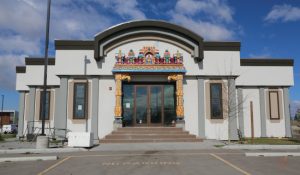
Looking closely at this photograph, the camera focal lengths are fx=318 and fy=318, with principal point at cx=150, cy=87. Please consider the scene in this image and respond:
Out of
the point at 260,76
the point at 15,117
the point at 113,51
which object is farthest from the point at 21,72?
the point at 15,117

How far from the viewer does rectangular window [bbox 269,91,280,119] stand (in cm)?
2627

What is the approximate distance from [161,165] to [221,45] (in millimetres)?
14423

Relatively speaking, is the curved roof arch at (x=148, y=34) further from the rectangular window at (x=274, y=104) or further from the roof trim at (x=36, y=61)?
the rectangular window at (x=274, y=104)

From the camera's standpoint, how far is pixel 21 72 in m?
30.5

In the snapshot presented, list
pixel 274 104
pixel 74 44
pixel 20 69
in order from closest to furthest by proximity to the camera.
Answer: pixel 74 44
pixel 274 104
pixel 20 69

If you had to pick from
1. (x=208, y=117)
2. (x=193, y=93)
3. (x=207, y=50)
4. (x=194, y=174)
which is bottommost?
(x=194, y=174)

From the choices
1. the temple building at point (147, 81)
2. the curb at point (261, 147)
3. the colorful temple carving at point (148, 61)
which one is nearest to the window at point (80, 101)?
the temple building at point (147, 81)

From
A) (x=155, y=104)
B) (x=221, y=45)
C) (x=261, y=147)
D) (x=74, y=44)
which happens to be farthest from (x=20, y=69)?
(x=261, y=147)

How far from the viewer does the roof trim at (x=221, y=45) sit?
949 inches

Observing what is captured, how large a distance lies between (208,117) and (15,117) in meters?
62.1

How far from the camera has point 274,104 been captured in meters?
26.5

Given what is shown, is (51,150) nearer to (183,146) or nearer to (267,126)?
(183,146)

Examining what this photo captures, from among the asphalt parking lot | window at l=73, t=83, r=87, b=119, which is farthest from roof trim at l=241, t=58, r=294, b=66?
the asphalt parking lot

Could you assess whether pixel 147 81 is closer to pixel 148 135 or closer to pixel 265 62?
pixel 148 135
